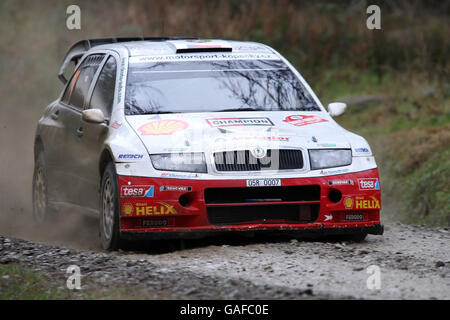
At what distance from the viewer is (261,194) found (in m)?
7.83

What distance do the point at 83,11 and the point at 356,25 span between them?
640 cm

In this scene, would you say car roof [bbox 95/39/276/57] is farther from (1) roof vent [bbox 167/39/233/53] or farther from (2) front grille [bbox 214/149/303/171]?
(2) front grille [bbox 214/149/303/171]

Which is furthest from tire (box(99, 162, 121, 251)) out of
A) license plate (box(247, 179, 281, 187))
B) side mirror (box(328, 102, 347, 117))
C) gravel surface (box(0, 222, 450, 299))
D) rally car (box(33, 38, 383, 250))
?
side mirror (box(328, 102, 347, 117))

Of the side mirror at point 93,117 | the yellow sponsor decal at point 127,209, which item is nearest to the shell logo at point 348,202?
the yellow sponsor decal at point 127,209

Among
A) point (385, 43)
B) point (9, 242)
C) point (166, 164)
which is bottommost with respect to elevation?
point (9, 242)

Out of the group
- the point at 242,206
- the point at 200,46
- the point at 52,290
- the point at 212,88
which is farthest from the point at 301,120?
the point at 52,290

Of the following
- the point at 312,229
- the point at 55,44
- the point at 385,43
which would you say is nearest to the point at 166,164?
the point at 312,229

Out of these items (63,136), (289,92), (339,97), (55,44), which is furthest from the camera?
(55,44)

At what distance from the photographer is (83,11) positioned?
22.8m

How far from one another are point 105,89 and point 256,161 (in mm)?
2041

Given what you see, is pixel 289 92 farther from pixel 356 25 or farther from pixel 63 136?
pixel 356 25

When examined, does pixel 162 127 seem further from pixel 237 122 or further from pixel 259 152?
pixel 259 152
